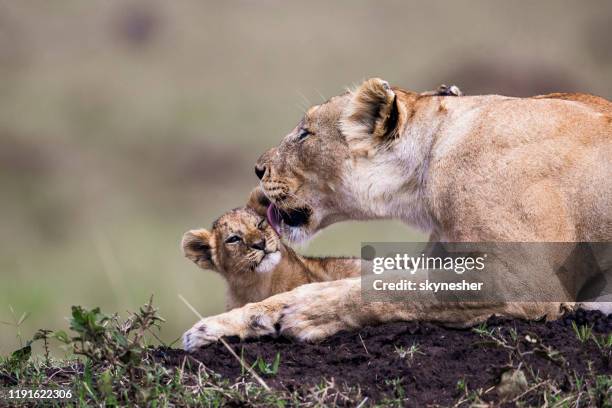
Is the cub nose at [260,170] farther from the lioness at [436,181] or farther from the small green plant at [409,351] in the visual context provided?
the small green plant at [409,351]

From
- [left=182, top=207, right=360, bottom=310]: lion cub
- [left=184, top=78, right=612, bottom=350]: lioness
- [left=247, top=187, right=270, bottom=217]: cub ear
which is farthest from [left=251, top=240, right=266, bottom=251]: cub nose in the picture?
[left=184, top=78, right=612, bottom=350]: lioness

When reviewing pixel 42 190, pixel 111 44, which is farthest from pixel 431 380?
Result: pixel 111 44

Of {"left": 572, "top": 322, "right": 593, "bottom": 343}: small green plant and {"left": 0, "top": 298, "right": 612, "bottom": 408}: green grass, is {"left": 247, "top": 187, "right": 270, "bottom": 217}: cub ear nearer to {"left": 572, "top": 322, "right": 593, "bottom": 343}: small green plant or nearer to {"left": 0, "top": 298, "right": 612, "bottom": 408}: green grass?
{"left": 0, "top": 298, "right": 612, "bottom": 408}: green grass

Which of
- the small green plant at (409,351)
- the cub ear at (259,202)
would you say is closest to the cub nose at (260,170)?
the cub ear at (259,202)

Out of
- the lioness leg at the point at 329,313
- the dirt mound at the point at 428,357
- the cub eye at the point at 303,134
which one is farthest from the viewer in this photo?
the cub eye at the point at 303,134

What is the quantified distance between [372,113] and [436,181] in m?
0.64

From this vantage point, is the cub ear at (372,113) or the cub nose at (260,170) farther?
the cub nose at (260,170)

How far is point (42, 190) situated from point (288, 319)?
1135 cm

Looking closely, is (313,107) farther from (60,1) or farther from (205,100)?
(60,1)

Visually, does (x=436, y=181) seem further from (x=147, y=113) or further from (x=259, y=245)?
(x=147, y=113)

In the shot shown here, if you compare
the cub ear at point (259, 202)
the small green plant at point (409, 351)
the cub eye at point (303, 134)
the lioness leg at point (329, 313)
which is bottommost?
the small green plant at point (409, 351)

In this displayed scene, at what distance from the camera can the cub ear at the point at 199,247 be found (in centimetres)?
748

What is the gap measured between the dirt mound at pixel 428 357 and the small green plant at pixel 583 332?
0.02 m

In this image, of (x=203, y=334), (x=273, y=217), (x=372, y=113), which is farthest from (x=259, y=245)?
(x=203, y=334)
